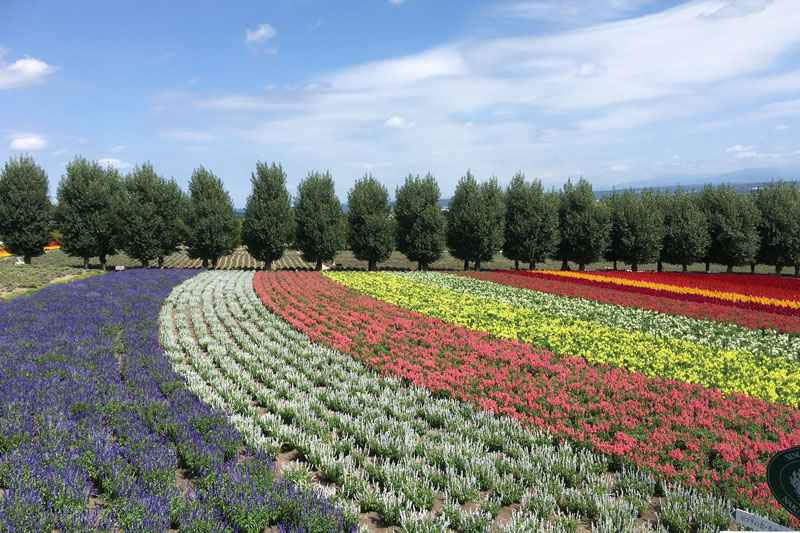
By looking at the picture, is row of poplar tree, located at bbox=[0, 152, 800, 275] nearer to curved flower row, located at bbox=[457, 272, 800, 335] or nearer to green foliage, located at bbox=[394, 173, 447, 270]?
green foliage, located at bbox=[394, 173, 447, 270]

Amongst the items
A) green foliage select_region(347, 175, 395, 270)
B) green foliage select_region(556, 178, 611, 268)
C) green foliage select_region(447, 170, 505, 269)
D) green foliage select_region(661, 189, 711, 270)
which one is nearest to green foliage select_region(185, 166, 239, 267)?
green foliage select_region(347, 175, 395, 270)

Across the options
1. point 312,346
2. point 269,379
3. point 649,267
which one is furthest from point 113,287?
point 649,267

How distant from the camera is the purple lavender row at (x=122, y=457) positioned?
520cm

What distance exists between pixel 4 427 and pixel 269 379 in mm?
5192

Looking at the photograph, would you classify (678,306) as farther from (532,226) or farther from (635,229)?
(635,229)

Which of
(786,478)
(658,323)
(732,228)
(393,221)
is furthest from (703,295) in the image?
(393,221)

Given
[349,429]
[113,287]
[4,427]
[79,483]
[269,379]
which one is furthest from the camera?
[113,287]

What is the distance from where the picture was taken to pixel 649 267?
65.1 m

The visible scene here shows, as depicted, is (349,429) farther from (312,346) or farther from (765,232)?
(765,232)

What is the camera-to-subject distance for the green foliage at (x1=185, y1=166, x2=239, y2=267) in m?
44.3

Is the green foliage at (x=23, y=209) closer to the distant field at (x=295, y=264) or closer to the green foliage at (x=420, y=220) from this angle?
the distant field at (x=295, y=264)

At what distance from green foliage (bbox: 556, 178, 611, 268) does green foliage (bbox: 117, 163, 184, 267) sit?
4062cm

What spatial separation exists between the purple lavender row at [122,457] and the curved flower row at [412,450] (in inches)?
32.6

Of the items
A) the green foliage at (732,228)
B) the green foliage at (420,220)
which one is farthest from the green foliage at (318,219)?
the green foliage at (732,228)
